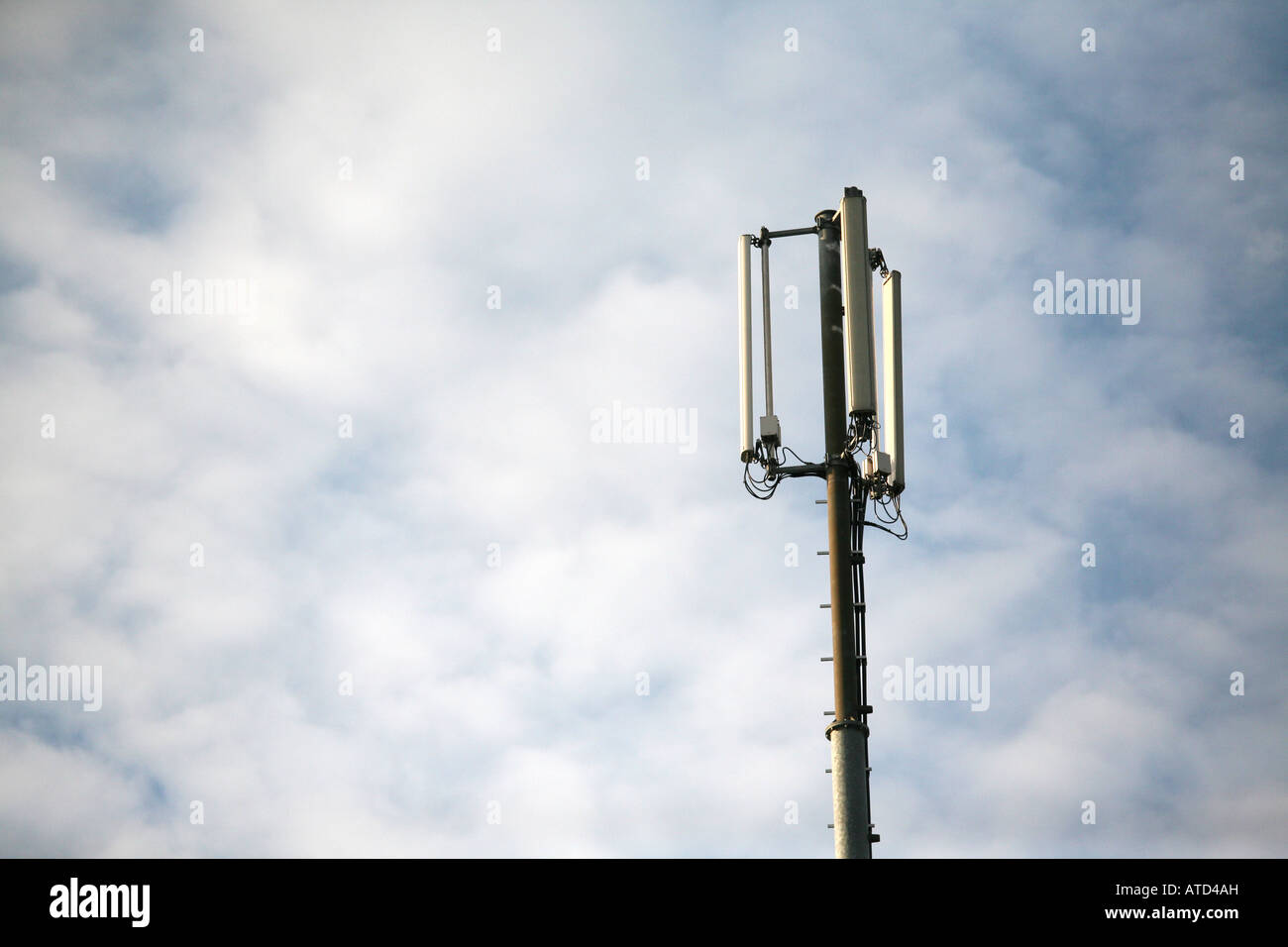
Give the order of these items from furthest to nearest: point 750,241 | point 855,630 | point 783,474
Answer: point 750,241
point 783,474
point 855,630

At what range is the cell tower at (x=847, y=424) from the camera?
570 inches

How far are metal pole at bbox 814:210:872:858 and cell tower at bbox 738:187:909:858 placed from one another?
0.4 inches

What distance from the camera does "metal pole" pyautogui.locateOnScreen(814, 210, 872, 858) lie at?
13.8 metres

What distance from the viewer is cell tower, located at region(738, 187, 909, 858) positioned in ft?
47.5

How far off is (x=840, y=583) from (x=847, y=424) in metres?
1.81

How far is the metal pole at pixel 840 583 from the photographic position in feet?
45.1

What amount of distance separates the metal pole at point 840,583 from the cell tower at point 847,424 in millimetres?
11

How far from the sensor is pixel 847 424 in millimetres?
15367

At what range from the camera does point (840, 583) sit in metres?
15.0
